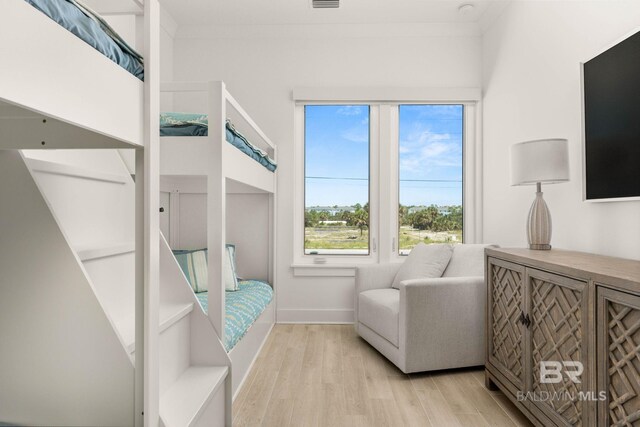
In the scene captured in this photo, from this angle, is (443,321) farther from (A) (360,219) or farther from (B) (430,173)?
(B) (430,173)

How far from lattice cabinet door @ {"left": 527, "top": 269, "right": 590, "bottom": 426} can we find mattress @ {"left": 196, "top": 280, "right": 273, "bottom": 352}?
55.0 inches

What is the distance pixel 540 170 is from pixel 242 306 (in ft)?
6.16

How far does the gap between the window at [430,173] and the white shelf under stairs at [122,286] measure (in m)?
2.34

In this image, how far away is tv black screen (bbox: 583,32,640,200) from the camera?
169 centimetres

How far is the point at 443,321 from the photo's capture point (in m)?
2.33

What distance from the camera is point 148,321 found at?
1.04 metres

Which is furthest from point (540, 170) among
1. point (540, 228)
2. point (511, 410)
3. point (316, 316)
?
point (316, 316)

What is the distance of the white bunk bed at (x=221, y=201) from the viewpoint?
1.84m

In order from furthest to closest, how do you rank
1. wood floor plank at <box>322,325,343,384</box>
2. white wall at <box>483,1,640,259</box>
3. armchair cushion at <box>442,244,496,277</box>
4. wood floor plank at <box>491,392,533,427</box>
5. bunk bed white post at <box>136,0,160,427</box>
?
armchair cushion at <box>442,244,496,277</box>, wood floor plank at <box>322,325,343,384</box>, white wall at <box>483,1,640,259</box>, wood floor plank at <box>491,392,533,427</box>, bunk bed white post at <box>136,0,160,427</box>

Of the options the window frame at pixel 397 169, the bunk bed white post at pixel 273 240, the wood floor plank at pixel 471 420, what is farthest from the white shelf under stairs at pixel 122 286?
the window frame at pixel 397 169

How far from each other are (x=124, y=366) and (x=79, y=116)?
2.43ft

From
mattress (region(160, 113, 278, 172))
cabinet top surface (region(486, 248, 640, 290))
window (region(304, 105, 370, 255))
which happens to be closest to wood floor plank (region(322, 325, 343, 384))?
window (region(304, 105, 370, 255))

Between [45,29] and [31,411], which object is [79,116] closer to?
[45,29]

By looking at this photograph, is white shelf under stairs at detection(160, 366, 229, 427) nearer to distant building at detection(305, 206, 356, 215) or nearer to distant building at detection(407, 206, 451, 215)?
distant building at detection(305, 206, 356, 215)
